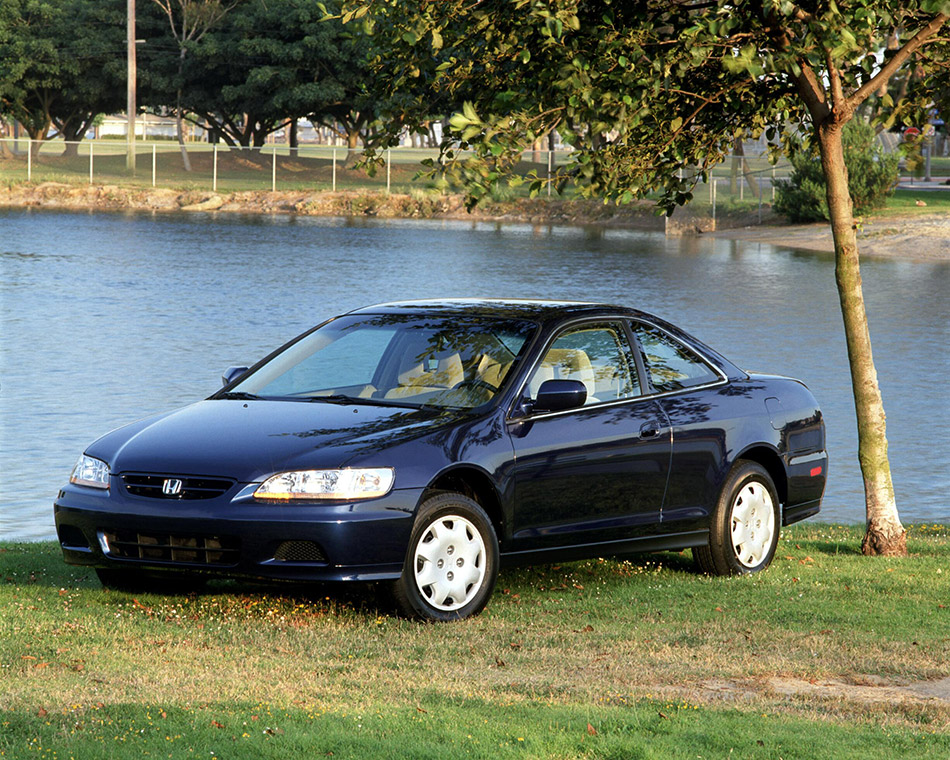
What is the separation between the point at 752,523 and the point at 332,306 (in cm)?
1881

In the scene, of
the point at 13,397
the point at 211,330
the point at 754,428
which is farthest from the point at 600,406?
the point at 211,330

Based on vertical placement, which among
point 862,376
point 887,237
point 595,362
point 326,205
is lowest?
point 862,376

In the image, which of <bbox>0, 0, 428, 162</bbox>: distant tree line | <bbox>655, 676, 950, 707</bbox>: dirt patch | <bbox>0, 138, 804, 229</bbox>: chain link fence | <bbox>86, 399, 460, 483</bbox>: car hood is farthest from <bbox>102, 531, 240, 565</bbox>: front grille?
<bbox>0, 0, 428, 162</bbox>: distant tree line

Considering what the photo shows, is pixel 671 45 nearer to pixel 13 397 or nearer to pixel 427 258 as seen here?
pixel 13 397

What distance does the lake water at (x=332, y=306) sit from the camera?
14633 mm

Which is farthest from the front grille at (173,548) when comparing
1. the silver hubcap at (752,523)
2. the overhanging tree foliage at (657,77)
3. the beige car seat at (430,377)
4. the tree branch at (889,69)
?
the tree branch at (889,69)

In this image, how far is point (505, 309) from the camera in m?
8.24

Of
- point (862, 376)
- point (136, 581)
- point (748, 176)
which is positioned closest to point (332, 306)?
point (862, 376)

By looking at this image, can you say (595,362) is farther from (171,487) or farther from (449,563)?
(171,487)

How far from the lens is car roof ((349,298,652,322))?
8117mm

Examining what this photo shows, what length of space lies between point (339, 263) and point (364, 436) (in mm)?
29981

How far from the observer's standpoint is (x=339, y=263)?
3672 cm

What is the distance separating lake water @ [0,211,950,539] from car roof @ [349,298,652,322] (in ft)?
12.2

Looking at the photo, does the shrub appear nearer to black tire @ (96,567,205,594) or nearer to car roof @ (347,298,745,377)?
car roof @ (347,298,745,377)
